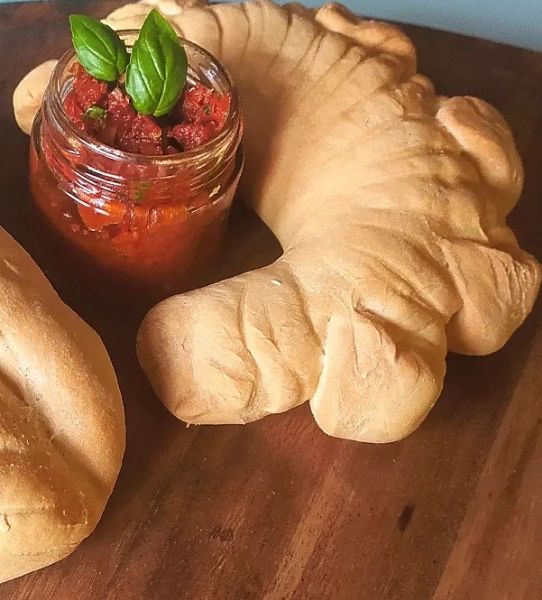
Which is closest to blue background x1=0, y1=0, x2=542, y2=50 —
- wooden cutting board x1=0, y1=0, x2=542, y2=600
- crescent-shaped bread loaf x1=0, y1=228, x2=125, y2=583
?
wooden cutting board x1=0, y1=0, x2=542, y2=600

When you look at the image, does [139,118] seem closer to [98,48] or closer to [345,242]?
[98,48]

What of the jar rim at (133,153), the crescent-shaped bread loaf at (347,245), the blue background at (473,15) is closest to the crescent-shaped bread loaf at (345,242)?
the crescent-shaped bread loaf at (347,245)

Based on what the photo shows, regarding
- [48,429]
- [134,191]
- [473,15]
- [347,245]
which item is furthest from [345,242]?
[473,15]

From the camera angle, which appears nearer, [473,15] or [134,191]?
[134,191]

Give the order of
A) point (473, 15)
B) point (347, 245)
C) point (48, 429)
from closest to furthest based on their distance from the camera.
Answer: point (48, 429) → point (347, 245) → point (473, 15)

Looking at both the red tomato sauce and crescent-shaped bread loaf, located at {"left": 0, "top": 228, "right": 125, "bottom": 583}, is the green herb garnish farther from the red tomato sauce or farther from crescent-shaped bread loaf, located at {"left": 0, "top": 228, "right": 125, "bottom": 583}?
crescent-shaped bread loaf, located at {"left": 0, "top": 228, "right": 125, "bottom": 583}
